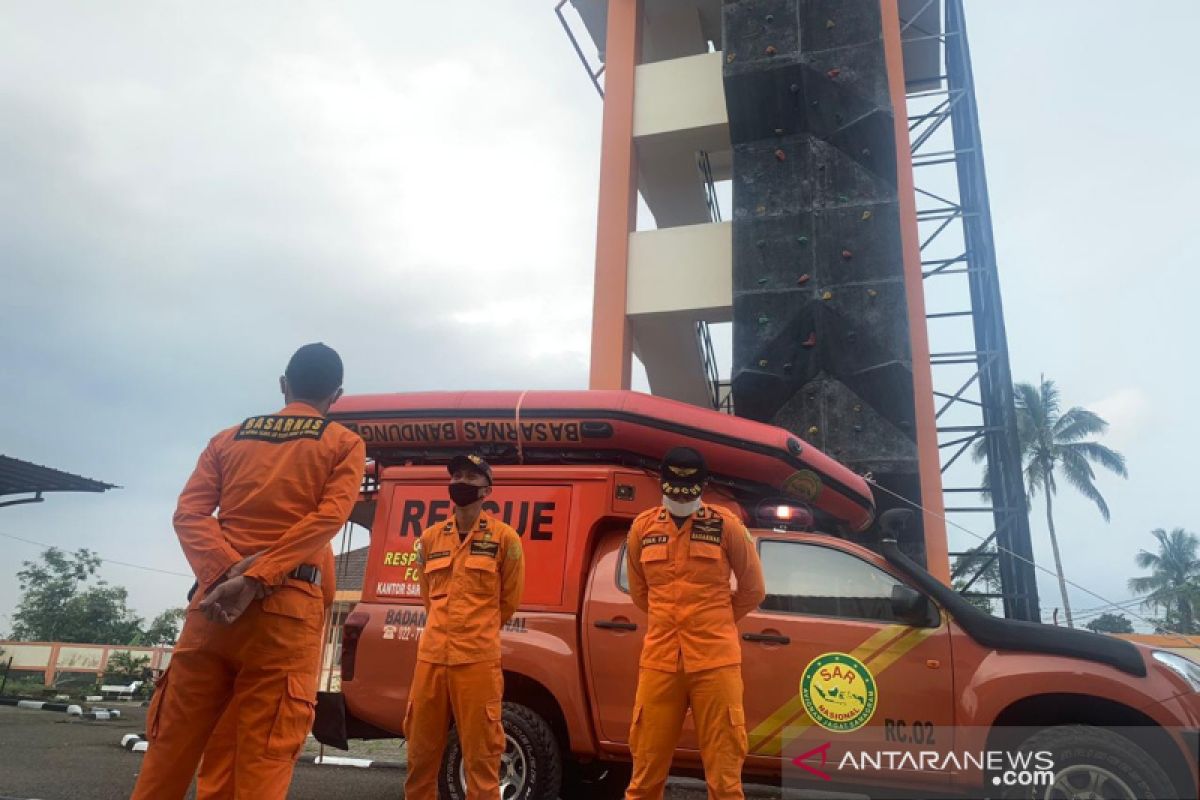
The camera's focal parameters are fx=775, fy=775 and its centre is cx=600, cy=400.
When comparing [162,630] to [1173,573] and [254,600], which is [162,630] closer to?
[254,600]

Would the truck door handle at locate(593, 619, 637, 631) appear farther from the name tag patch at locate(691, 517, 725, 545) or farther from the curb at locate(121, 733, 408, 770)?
the curb at locate(121, 733, 408, 770)

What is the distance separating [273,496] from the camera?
2.70 meters

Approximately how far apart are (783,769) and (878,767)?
45cm

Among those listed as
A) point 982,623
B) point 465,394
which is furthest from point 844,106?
point 982,623

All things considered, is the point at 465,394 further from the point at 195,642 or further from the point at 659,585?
the point at 195,642

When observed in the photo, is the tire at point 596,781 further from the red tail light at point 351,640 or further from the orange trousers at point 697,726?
the orange trousers at point 697,726

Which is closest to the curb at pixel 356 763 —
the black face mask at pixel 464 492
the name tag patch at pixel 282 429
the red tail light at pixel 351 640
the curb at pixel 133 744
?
the curb at pixel 133 744

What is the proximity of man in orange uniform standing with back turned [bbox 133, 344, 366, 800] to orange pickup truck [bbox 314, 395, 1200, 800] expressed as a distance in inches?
70.4

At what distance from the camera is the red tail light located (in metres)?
4.44

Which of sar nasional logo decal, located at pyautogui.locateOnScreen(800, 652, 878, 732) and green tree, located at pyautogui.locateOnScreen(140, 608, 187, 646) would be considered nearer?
sar nasional logo decal, located at pyautogui.locateOnScreen(800, 652, 878, 732)

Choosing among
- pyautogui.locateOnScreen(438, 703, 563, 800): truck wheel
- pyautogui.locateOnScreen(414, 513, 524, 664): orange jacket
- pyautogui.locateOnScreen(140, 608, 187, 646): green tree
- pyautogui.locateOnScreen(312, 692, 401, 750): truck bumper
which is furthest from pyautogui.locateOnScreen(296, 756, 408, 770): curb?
pyautogui.locateOnScreen(140, 608, 187, 646): green tree

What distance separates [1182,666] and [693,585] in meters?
2.33

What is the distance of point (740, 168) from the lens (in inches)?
457

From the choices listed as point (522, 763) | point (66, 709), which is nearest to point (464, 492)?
point (522, 763)
